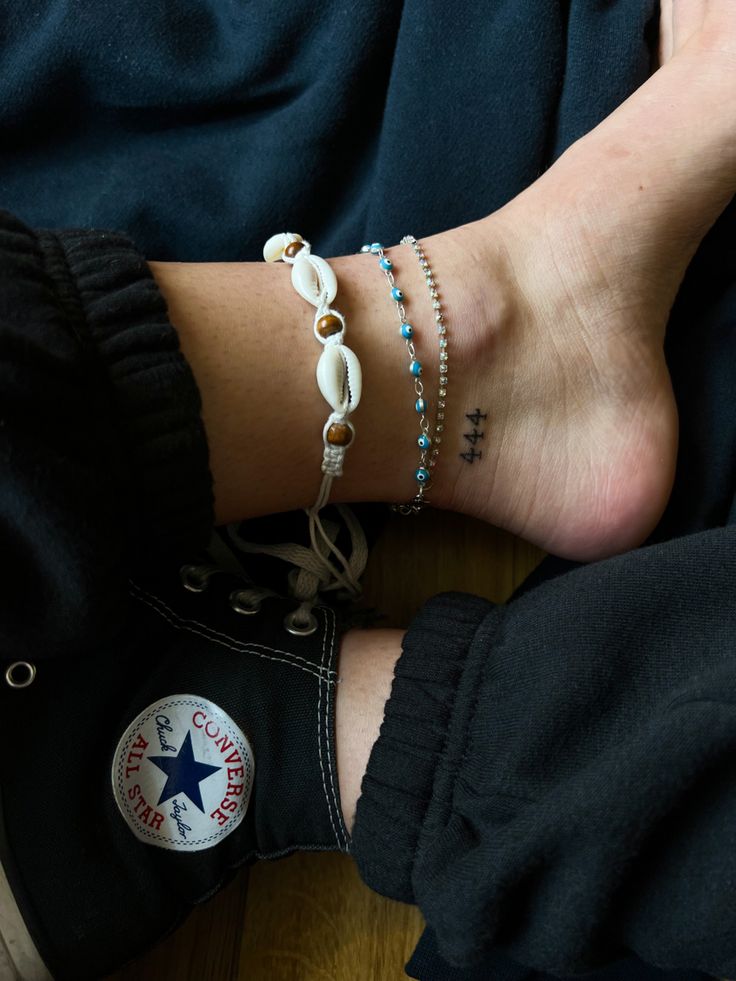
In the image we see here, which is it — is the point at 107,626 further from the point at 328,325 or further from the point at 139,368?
the point at 328,325

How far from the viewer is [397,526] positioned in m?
0.83

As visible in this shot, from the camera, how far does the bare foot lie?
2.31ft

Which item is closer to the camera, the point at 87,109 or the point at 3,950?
the point at 3,950

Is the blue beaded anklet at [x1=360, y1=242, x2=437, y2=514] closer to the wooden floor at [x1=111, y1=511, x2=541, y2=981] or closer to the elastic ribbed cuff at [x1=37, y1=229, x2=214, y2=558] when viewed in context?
the elastic ribbed cuff at [x1=37, y1=229, x2=214, y2=558]

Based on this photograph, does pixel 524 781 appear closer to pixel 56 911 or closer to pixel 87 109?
pixel 56 911

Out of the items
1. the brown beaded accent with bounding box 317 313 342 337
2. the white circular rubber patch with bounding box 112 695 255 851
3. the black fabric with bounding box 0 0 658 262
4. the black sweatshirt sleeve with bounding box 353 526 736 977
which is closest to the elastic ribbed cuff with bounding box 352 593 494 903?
the black sweatshirt sleeve with bounding box 353 526 736 977

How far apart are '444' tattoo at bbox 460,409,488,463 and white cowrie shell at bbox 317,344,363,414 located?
115mm

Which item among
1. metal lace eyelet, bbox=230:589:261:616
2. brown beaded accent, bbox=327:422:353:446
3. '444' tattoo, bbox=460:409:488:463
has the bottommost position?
metal lace eyelet, bbox=230:589:261:616

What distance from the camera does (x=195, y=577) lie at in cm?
73

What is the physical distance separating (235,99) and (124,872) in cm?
67

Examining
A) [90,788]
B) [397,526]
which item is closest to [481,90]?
[397,526]

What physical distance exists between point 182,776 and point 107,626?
0.17m

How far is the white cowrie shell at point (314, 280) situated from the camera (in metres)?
0.65

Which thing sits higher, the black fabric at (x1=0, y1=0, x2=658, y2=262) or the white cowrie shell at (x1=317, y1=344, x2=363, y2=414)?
the black fabric at (x1=0, y1=0, x2=658, y2=262)
